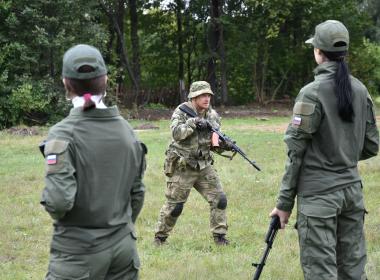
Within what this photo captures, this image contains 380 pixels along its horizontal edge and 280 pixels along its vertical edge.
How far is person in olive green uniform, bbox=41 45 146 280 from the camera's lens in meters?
3.31

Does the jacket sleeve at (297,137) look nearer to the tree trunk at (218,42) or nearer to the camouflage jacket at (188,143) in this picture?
the camouflage jacket at (188,143)

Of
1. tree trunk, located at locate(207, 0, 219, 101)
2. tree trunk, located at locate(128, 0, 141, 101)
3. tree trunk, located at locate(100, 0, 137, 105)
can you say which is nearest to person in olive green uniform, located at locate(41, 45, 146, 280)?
tree trunk, located at locate(100, 0, 137, 105)

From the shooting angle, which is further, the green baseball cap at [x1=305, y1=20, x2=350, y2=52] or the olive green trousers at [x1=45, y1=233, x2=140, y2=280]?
the green baseball cap at [x1=305, y1=20, x2=350, y2=52]

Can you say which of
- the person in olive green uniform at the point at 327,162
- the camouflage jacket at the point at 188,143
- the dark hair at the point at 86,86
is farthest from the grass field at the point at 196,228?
the dark hair at the point at 86,86

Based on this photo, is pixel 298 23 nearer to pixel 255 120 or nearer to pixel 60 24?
pixel 255 120

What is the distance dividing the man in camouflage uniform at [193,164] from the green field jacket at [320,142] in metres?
2.92

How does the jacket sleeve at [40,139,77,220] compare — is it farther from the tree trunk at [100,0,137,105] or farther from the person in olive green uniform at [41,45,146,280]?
the tree trunk at [100,0,137,105]

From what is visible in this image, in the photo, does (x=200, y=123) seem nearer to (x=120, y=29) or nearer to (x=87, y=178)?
(x=87, y=178)

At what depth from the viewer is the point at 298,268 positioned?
6.50 meters

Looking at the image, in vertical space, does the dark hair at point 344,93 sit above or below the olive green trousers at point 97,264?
above

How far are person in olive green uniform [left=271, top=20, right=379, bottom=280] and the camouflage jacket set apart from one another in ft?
9.42

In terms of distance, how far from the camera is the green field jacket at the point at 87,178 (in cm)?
329

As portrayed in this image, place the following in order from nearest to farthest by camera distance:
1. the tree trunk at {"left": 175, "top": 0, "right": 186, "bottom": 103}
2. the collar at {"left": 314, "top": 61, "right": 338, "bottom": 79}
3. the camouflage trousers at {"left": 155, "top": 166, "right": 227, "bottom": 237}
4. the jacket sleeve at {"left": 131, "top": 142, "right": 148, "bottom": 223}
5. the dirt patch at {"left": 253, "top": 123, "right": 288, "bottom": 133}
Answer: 1. the jacket sleeve at {"left": 131, "top": 142, "right": 148, "bottom": 223}
2. the collar at {"left": 314, "top": 61, "right": 338, "bottom": 79}
3. the camouflage trousers at {"left": 155, "top": 166, "right": 227, "bottom": 237}
4. the dirt patch at {"left": 253, "top": 123, "right": 288, "bottom": 133}
5. the tree trunk at {"left": 175, "top": 0, "right": 186, "bottom": 103}

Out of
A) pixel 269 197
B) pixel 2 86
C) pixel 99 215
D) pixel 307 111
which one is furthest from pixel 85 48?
pixel 2 86
